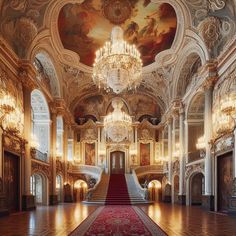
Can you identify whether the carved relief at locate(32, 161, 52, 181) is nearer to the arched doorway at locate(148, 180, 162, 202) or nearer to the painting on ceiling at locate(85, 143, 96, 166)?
the painting on ceiling at locate(85, 143, 96, 166)

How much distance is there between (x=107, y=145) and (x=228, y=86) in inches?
667

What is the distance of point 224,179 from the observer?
48.7 feet

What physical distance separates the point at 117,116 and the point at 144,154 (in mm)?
7764

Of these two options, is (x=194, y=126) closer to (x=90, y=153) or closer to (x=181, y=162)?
(x=181, y=162)

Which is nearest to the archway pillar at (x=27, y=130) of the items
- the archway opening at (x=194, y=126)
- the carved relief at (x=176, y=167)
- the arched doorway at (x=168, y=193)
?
the archway opening at (x=194, y=126)

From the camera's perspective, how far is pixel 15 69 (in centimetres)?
1551

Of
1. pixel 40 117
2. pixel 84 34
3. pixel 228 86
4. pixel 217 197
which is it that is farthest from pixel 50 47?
pixel 217 197

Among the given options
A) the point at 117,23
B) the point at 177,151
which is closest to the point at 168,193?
the point at 177,151

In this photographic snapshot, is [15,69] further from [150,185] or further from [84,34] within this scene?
[150,185]

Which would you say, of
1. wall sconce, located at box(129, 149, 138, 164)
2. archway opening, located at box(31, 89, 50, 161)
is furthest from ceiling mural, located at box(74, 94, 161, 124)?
archway opening, located at box(31, 89, 50, 161)

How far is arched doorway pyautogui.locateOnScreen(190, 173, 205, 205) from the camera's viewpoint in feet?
66.4

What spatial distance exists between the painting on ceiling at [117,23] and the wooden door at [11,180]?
8.15 metres

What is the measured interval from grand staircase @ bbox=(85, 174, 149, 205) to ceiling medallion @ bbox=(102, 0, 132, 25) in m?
10.2

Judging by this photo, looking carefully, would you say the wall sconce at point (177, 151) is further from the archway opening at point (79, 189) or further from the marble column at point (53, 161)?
the archway opening at point (79, 189)
